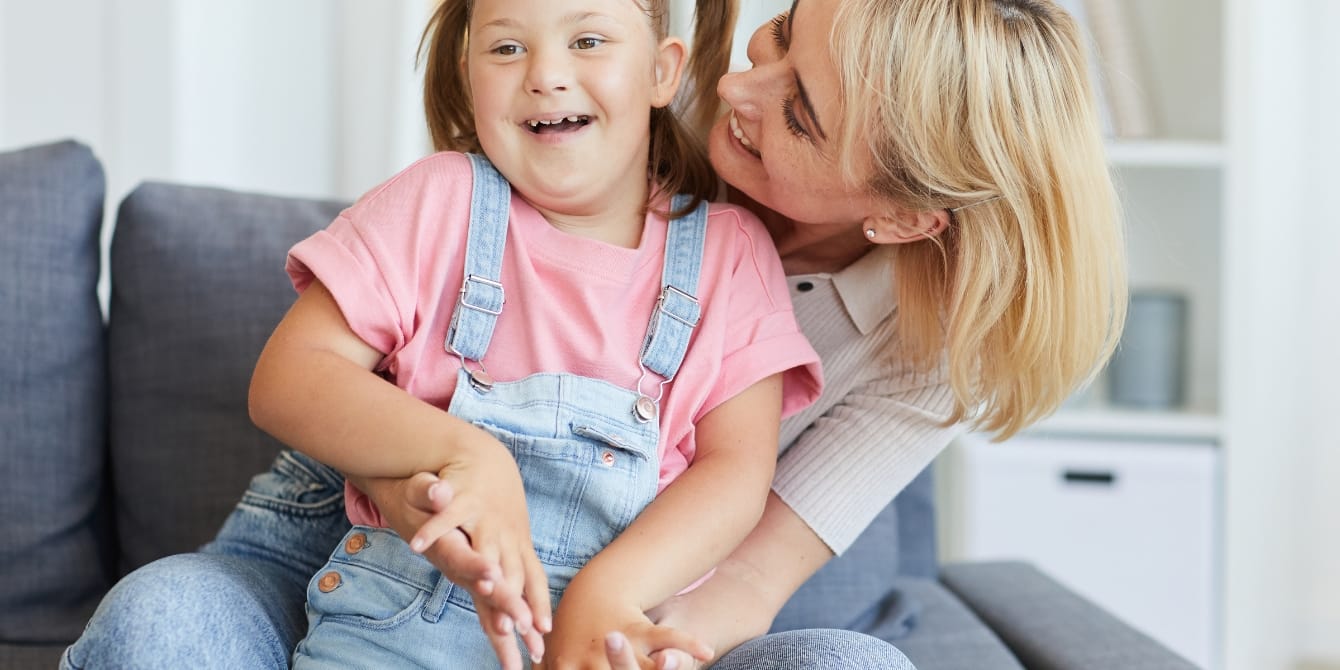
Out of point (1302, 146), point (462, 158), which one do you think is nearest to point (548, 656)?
point (462, 158)

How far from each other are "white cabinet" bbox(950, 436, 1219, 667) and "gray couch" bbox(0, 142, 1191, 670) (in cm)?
87

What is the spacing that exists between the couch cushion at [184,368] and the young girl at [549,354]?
1.60 ft

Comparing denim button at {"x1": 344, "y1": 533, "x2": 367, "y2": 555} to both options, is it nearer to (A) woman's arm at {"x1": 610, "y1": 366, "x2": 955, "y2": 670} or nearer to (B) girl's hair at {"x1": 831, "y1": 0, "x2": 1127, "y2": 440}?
(A) woman's arm at {"x1": 610, "y1": 366, "x2": 955, "y2": 670}

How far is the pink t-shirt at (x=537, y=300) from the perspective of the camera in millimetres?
988

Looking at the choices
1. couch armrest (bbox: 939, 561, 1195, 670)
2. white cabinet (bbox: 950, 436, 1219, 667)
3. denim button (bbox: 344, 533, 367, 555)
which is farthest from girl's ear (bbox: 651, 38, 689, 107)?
white cabinet (bbox: 950, 436, 1219, 667)

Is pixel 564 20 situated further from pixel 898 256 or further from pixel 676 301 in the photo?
pixel 898 256

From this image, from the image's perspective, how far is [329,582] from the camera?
974 mm

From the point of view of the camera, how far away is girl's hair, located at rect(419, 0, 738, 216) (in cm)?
119

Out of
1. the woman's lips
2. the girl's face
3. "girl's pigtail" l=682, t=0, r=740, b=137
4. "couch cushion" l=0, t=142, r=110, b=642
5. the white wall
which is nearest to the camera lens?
the girl's face

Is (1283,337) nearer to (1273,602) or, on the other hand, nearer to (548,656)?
(1273,602)

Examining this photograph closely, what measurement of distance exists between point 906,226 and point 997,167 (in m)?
0.11

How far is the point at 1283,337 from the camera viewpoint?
2332mm

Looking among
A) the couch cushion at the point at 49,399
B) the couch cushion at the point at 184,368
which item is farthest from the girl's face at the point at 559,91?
the couch cushion at the point at 49,399

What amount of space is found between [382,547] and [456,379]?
Answer: 0.47 ft
